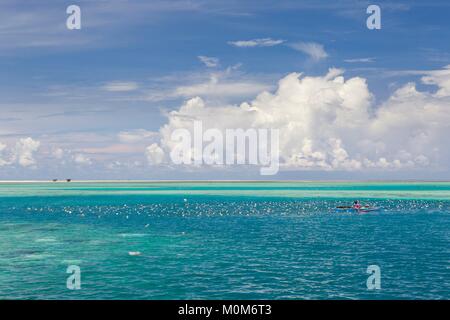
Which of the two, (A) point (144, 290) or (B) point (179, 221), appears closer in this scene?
(A) point (144, 290)

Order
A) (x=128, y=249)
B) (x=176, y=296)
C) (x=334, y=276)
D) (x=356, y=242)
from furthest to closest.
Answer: (x=356, y=242)
(x=128, y=249)
(x=334, y=276)
(x=176, y=296)

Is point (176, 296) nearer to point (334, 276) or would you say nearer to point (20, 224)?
point (334, 276)

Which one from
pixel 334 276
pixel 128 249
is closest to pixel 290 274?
pixel 334 276

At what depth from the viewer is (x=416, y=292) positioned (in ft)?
109

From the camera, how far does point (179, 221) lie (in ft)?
276

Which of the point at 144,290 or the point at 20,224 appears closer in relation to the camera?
the point at 144,290

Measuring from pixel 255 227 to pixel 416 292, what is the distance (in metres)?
41.4

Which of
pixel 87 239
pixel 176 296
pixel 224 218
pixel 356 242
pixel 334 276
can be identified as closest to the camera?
pixel 176 296
